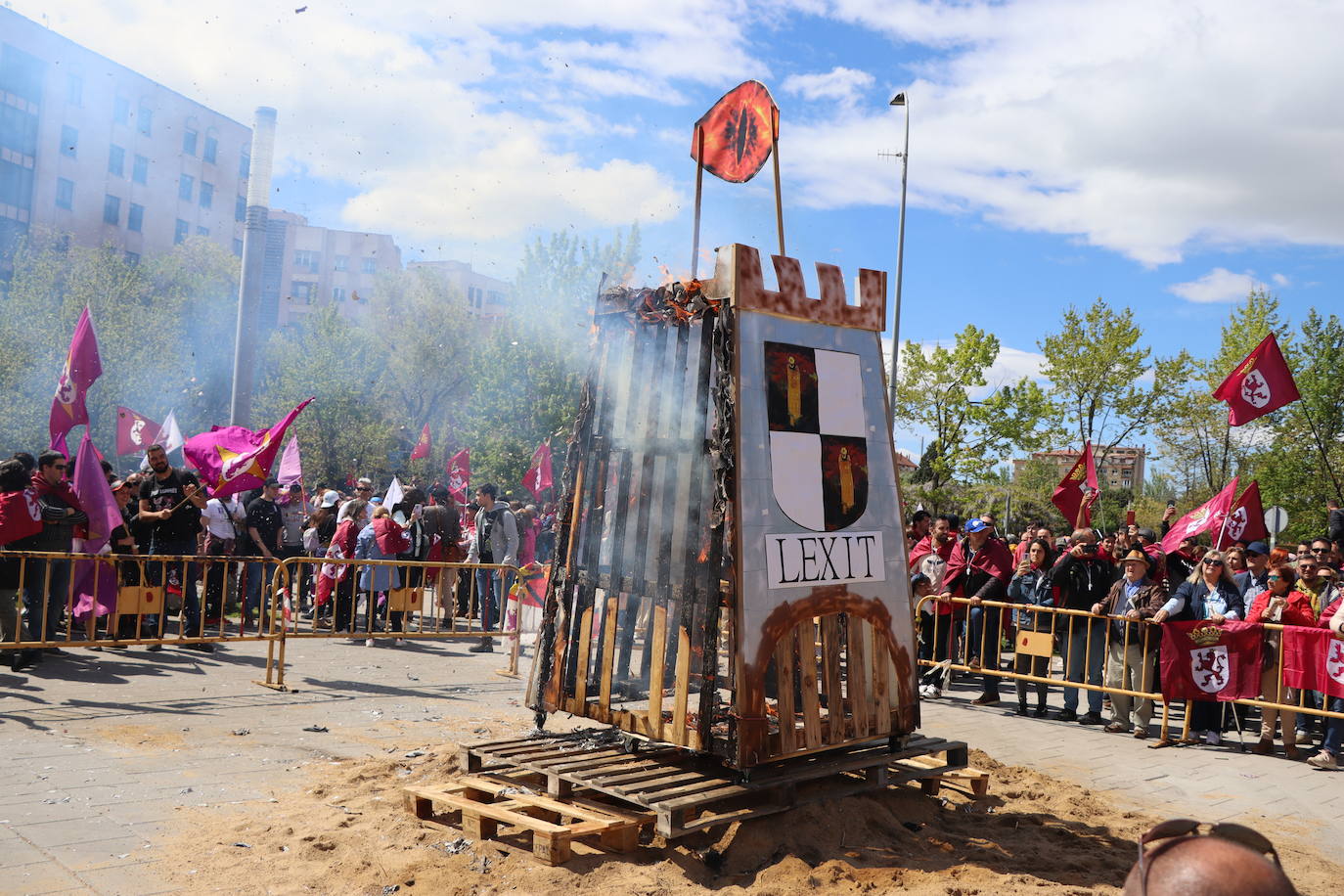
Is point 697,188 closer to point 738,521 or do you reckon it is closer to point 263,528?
point 738,521

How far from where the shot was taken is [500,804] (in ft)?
18.0

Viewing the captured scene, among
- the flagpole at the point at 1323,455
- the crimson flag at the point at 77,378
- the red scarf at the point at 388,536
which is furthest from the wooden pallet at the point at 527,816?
the flagpole at the point at 1323,455

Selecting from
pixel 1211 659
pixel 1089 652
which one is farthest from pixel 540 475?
pixel 1211 659

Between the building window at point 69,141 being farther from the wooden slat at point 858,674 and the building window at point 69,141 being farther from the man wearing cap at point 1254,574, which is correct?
the wooden slat at point 858,674

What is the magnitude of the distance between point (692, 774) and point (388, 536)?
8889 mm

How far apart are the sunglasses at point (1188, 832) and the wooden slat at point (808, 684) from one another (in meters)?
3.48

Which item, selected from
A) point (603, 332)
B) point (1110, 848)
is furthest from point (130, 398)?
point (1110, 848)

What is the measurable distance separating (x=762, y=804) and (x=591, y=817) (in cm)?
99

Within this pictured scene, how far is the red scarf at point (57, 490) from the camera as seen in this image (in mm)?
9828

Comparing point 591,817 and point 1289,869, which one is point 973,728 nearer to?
point 1289,869

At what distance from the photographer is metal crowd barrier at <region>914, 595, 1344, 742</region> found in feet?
30.8

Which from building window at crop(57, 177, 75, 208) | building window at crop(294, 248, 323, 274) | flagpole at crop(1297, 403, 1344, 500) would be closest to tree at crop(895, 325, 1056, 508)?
flagpole at crop(1297, 403, 1344, 500)

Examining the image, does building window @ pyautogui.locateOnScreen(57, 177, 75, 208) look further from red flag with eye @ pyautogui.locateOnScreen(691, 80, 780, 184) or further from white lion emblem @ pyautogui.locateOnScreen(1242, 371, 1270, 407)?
white lion emblem @ pyautogui.locateOnScreen(1242, 371, 1270, 407)

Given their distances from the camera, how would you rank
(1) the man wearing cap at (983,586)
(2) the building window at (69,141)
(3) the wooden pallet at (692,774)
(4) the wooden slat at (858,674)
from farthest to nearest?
(2) the building window at (69,141), (1) the man wearing cap at (983,586), (4) the wooden slat at (858,674), (3) the wooden pallet at (692,774)
